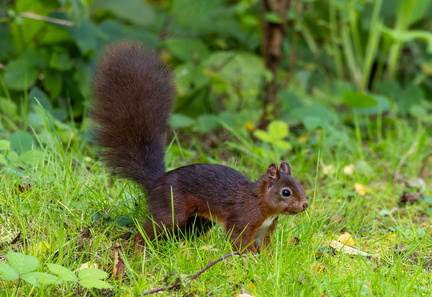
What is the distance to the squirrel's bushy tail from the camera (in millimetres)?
2584

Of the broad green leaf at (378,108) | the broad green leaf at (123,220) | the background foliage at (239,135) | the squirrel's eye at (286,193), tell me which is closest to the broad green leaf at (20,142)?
the background foliage at (239,135)

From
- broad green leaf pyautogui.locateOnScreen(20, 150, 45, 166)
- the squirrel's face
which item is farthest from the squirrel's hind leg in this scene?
broad green leaf pyautogui.locateOnScreen(20, 150, 45, 166)

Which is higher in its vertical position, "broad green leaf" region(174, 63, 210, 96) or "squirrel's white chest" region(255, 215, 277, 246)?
"broad green leaf" region(174, 63, 210, 96)

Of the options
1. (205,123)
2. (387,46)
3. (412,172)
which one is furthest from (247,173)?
(387,46)

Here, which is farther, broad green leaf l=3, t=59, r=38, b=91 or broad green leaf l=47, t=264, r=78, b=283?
broad green leaf l=3, t=59, r=38, b=91

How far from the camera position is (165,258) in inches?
94.3

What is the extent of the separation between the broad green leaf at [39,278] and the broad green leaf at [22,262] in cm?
Answer: 2

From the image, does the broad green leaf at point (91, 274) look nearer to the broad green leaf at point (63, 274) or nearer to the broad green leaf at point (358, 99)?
the broad green leaf at point (63, 274)

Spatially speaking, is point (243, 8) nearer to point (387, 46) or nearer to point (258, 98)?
point (258, 98)

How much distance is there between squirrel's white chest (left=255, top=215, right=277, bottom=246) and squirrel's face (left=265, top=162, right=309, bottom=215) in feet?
0.23

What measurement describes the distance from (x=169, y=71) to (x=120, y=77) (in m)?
0.23

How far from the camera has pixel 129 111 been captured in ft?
8.53

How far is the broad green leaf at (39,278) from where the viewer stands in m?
1.99

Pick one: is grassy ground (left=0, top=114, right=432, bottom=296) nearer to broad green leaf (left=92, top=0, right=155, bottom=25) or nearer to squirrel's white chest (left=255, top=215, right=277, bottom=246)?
squirrel's white chest (left=255, top=215, right=277, bottom=246)
